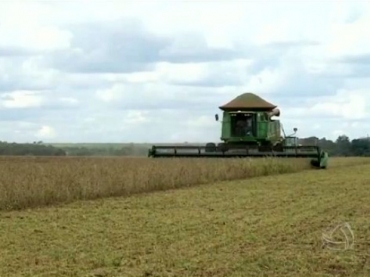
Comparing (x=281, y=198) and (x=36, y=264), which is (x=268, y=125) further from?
(x=36, y=264)

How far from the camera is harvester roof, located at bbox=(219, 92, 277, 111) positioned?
37.0 meters

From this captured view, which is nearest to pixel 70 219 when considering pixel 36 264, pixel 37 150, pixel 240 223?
pixel 240 223

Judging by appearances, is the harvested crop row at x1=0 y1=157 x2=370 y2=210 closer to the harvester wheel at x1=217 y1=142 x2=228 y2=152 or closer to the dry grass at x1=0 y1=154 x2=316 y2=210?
the dry grass at x1=0 y1=154 x2=316 y2=210

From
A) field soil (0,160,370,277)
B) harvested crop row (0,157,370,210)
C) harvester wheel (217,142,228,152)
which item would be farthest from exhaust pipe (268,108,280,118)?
field soil (0,160,370,277)

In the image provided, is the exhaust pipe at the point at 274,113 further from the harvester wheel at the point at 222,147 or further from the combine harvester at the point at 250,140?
the harvester wheel at the point at 222,147

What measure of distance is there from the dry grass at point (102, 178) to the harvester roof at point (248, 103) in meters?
6.62

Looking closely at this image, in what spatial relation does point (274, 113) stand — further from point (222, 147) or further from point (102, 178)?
point (102, 178)

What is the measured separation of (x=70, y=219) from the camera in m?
14.4

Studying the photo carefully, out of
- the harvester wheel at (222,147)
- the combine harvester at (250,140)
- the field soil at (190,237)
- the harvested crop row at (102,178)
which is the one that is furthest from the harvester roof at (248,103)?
the field soil at (190,237)

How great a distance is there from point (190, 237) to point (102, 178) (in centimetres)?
943

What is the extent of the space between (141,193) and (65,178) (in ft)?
8.70

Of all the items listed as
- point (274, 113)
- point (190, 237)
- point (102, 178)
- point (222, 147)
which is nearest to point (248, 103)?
point (274, 113)

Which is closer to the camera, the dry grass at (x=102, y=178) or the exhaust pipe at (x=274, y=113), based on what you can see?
the dry grass at (x=102, y=178)

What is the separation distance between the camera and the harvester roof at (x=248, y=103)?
37031 millimetres
